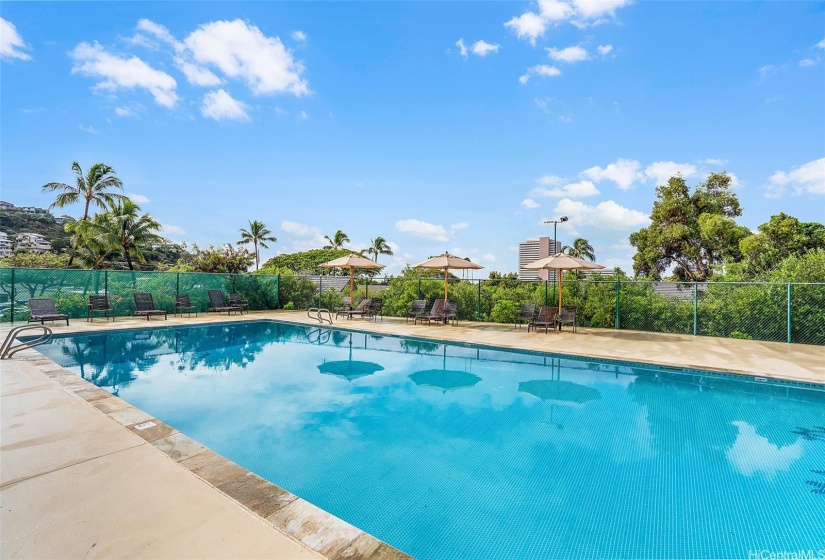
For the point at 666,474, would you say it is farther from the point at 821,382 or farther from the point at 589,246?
the point at 589,246

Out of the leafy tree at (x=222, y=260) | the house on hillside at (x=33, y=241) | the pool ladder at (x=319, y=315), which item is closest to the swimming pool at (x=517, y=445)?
the pool ladder at (x=319, y=315)

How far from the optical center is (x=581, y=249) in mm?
51625

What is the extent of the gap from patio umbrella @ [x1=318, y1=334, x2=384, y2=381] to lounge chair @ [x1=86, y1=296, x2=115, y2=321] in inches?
344

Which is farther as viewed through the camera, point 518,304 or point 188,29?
point 518,304

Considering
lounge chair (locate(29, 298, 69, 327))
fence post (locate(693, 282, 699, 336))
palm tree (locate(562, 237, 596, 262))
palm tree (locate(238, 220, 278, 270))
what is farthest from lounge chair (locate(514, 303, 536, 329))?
palm tree (locate(562, 237, 596, 262))

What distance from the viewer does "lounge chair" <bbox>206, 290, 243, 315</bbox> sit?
45.7 feet

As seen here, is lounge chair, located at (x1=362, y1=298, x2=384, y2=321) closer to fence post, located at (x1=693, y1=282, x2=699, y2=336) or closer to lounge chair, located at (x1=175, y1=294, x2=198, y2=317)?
lounge chair, located at (x1=175, y1=294, x2=198, y2=317)

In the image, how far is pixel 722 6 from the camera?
9.41 meters

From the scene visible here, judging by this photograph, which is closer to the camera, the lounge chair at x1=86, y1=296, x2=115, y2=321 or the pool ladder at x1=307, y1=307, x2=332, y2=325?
the lounge chair at x1=86, y1=296, x2=115, y2=321

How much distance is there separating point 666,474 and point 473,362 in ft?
14.8

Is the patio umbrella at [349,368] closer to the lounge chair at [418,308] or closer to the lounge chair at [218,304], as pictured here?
the lounge chair at [418,308]

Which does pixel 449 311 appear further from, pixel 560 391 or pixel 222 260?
pixel 222 260

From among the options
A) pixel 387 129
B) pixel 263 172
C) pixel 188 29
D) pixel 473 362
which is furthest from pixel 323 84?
pixel 473 362

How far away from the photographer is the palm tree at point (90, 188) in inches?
947
